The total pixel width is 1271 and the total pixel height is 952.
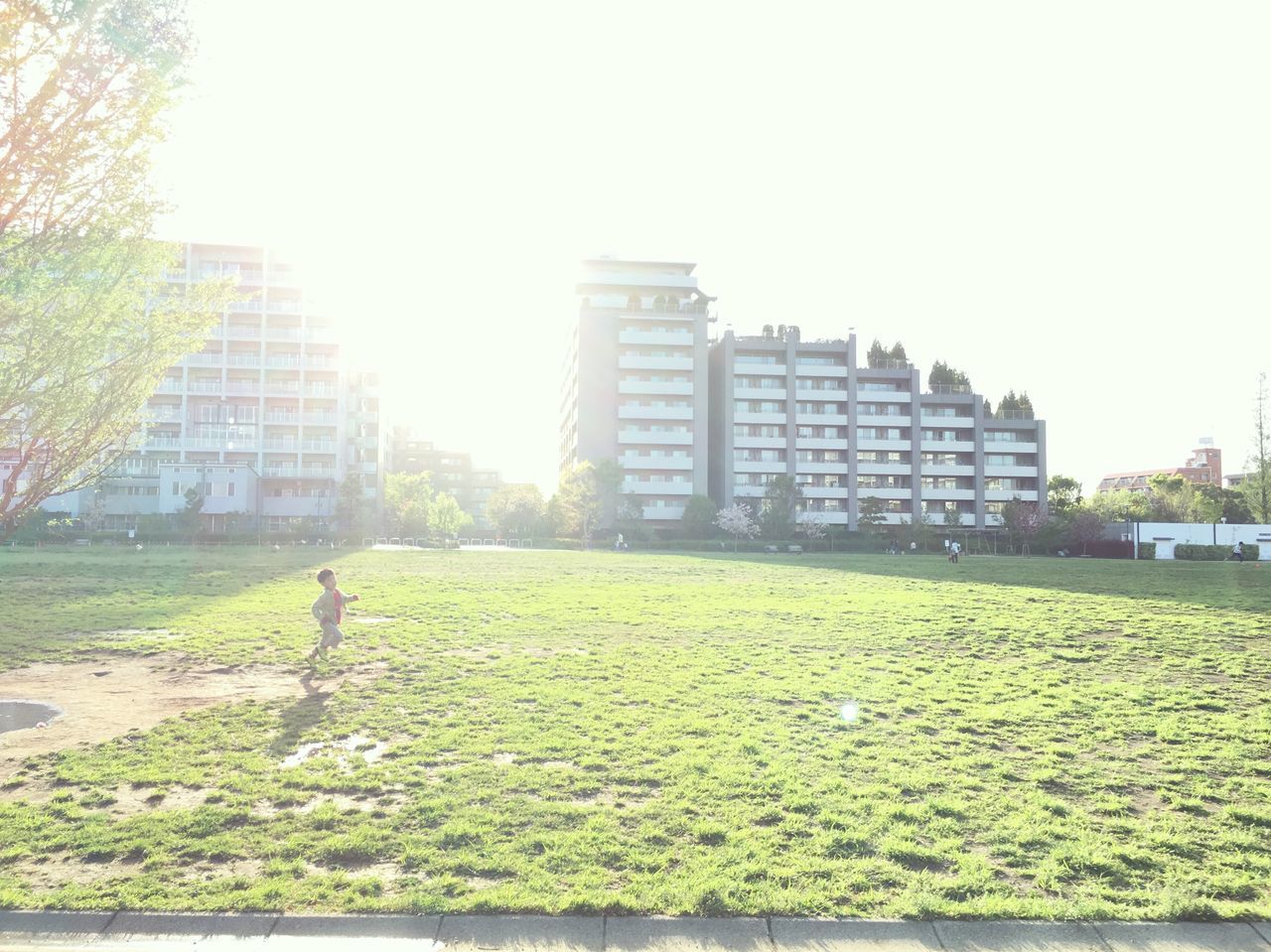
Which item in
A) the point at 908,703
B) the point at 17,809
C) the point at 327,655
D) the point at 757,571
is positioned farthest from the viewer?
the point at 757,571

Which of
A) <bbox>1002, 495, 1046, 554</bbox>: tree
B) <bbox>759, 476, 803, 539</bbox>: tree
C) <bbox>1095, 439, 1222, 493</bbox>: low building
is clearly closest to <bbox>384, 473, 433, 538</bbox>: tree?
<bbox>759, 476, 803, 539</bbox>: tree

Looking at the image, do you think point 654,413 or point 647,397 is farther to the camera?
point 647,397

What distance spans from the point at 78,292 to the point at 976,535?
88933mm

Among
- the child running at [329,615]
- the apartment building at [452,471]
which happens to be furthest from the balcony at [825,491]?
the child running at [329,615]

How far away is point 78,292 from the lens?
8469 millimetres

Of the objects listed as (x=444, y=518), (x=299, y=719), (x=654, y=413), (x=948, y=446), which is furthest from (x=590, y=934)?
(x=948, y=446)

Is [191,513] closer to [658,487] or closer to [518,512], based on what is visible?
[518,512]

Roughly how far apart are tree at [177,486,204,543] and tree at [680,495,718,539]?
45.0 metres

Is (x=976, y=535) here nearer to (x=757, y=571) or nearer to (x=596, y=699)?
(x=757, y=571)

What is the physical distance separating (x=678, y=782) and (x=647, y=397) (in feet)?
263

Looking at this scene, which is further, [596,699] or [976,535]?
[976,535]

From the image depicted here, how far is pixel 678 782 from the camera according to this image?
21.7 ft

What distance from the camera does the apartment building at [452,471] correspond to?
148750mm

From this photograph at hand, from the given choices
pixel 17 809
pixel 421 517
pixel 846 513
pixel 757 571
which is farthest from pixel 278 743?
pixel 846 513
